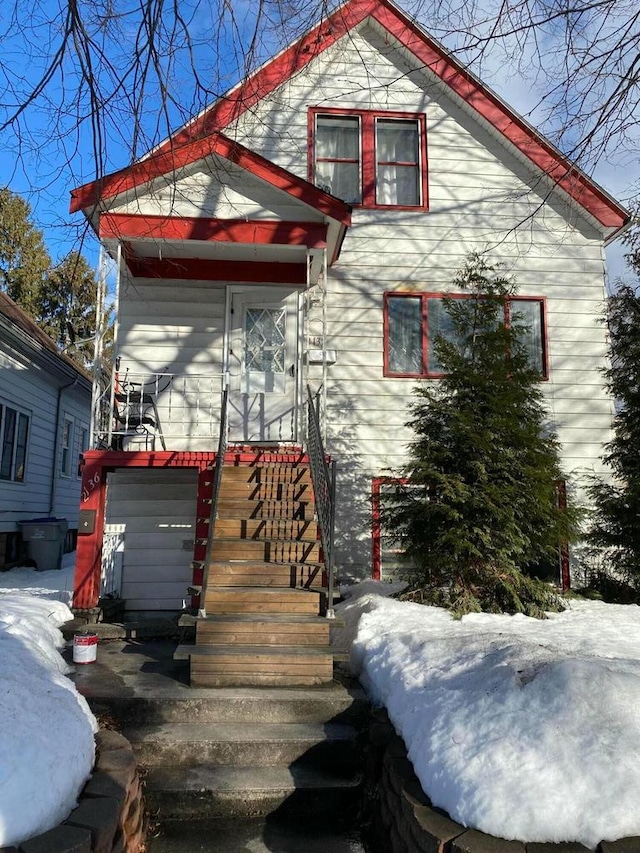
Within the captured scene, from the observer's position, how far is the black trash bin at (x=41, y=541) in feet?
42.2

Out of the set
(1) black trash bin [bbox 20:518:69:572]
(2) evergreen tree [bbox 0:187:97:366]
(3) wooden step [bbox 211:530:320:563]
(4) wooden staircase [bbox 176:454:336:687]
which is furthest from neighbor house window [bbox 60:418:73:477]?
(3) wooden step [bbox 211:530:320:563]

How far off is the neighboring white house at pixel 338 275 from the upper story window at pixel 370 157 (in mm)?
30

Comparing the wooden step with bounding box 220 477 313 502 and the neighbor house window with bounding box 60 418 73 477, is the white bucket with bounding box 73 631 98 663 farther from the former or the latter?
the neighbor house window with bounding box 60 418 73 477

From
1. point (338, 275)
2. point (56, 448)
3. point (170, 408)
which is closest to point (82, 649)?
point (170, 408)

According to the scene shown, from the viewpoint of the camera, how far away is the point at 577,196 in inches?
386

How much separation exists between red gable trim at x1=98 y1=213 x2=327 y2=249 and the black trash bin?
7407 mm

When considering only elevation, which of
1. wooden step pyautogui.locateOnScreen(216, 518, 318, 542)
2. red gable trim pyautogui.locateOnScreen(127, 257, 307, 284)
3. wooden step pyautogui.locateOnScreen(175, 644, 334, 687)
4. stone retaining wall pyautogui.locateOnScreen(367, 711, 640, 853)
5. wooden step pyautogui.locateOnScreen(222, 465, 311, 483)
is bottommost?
stone retaining wall pyautogui.locateOnScreen(367, 711, 640, 853)

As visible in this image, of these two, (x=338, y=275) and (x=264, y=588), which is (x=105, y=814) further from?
(x=338, y=275)

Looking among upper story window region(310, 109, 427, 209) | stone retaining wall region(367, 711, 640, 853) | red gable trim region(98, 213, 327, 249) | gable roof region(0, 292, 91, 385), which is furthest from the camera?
gable roof region(0, 292, 91, 385)

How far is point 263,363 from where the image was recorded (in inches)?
356

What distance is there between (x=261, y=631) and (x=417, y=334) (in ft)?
18.2

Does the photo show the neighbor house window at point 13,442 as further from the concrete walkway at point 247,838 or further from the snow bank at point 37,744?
the concrete walkway at point 247,838

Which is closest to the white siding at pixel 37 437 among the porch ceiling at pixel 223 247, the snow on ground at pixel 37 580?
the snow on ground at pixel 37 580

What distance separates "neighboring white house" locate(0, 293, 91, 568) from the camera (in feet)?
40.4
